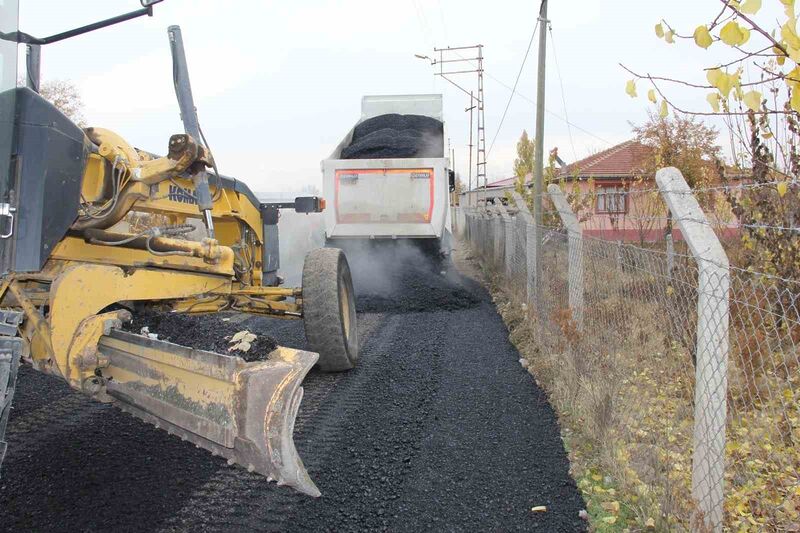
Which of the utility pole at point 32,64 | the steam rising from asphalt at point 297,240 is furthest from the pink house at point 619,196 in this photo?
the steam rising from asphalt at point 297,240

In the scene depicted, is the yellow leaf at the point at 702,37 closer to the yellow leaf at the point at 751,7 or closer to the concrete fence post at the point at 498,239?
the yellow leaf at the point at 751,7

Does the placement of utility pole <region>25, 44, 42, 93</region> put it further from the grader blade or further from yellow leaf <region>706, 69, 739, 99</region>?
yellow leaf <region>706, 69, 739, 99</region>

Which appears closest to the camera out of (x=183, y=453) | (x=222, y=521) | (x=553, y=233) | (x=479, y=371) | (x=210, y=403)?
(x=210, y=403)

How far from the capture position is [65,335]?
9.75ft

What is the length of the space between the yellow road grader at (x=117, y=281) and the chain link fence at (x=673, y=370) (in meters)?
1.76

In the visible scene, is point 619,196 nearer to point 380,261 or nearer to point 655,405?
point 380,261

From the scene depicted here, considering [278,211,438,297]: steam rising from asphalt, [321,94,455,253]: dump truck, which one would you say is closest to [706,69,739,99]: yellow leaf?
[321,94,455,253]: dump truck

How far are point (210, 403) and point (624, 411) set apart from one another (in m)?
2.77

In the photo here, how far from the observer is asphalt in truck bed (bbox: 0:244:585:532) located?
324cm

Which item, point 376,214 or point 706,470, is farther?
point 376,214

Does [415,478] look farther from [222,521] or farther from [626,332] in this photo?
[626,332]

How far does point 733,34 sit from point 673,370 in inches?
137

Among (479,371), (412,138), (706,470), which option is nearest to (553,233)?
(479,371)

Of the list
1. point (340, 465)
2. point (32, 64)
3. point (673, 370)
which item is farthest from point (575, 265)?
point (32, 64)
